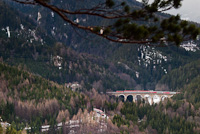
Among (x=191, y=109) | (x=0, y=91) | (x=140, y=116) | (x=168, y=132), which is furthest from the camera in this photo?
(x=191, y=109)

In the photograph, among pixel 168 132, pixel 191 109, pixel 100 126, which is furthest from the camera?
pixel 191 109

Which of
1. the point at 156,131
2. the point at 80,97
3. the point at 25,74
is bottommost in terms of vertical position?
the point at 156,131

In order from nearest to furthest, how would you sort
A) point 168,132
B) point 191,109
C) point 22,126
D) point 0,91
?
point 22,126 < point 168,132 < point 0,91 < point 191,109

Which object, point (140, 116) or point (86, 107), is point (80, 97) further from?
point (140, 116)

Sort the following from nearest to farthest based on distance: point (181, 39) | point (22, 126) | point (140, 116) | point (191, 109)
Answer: point (181, 39) → point (22, 126) → point (140, 116) → point (191, 109)

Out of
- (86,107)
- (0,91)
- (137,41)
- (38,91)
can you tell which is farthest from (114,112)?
(137,41)

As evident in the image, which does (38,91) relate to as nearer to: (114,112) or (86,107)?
(86,107)

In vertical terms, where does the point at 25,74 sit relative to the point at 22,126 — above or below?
above

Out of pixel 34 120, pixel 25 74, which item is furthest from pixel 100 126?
pixel 25 74

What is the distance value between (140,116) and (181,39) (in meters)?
131

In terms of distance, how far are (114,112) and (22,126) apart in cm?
4788

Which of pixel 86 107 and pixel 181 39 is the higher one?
pixel 181 39

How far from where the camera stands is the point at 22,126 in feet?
361

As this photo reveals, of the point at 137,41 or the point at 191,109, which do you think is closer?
the point at 137,41
